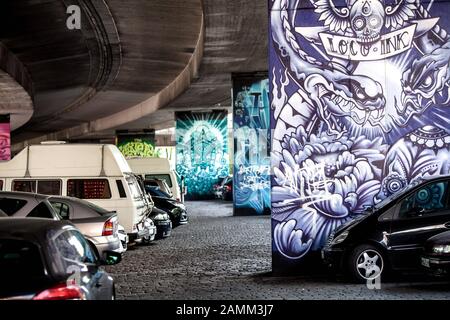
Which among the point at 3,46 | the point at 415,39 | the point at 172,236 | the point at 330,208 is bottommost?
the point at 172,236

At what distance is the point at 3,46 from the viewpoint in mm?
20094

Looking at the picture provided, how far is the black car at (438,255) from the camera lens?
9234 mm

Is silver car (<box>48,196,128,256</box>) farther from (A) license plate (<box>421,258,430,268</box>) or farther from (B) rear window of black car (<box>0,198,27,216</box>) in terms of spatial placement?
(A) license plate (<box>421,258,430,268</box>)

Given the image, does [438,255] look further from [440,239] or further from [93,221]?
[93,221]

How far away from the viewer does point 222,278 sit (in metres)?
11.7

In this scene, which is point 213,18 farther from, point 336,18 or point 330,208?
point 330,208

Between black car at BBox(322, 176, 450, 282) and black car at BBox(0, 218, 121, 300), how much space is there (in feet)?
18.2

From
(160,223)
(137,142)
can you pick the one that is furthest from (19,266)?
(137,142)

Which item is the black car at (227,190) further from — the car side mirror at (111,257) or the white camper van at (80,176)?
the car side mirror at (111,257)

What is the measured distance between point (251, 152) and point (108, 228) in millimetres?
16432

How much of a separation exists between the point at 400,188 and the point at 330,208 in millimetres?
1224
